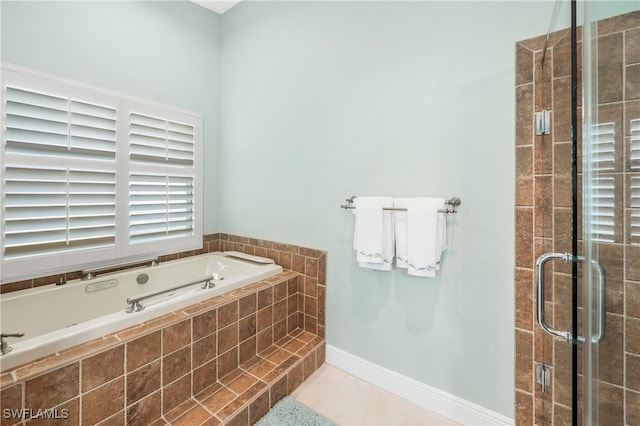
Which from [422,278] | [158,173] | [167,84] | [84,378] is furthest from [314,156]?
[84,378]

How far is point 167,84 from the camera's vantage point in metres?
2.37

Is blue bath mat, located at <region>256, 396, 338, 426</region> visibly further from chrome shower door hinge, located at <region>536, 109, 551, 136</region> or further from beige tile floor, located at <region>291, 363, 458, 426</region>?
chrome shower door hinge, located at <region>536, 109, 551, 136</region>

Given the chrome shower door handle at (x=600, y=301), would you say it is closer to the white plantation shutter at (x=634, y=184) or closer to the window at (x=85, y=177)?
the white plantation shutter at (x=634, y=184)

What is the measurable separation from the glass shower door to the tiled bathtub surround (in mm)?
1462

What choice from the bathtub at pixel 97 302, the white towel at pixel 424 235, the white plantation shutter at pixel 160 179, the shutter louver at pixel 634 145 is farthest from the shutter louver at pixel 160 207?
the shutter louver at pixel 634 145

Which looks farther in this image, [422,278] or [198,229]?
[198,229]

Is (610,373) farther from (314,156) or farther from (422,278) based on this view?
(314,156)

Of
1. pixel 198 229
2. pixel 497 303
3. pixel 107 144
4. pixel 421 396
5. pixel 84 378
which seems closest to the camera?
pixel 84 378

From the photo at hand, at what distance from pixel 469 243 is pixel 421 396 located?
99 cm

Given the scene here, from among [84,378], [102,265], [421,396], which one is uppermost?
[102,265]

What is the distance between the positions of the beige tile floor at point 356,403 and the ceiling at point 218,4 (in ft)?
11.1

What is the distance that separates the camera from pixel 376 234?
5.39 ft

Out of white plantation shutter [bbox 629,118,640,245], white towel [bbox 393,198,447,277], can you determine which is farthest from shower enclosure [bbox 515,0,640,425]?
white towel [bbox 393,198,447,277]

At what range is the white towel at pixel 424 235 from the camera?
4.78ft
